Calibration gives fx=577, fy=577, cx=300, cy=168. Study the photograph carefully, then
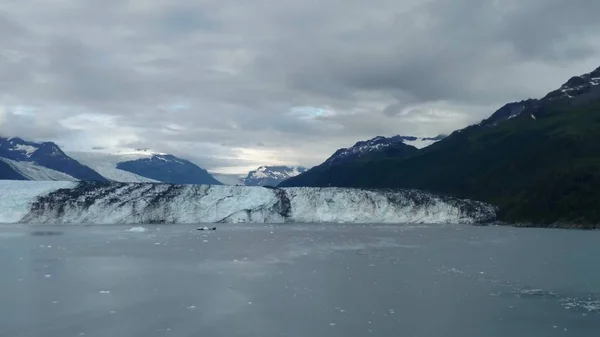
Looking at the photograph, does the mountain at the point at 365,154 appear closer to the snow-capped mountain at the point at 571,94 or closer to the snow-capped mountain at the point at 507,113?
the snow-capped mountain at the point at 507,113

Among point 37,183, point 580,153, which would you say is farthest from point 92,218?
point 580,153

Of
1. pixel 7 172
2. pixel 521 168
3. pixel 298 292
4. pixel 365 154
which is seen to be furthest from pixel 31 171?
pixel 298 292

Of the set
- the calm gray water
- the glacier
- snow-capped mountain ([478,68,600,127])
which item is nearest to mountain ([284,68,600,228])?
snow-capped mountain ([478,68,600,127])

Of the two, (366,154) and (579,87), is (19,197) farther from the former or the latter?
(366,154)

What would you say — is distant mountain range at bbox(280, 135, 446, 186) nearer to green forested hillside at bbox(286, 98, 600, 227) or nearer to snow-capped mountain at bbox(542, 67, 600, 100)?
green forested hillside at bbox(286, 98, 600, 227)

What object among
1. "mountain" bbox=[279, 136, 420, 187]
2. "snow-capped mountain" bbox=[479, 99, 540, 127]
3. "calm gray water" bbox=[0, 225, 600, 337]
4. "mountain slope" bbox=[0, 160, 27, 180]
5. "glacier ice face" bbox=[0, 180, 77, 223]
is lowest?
"calm gray water" bbox=[0, 225, 600, 337]

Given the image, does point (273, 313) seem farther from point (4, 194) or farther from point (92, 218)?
point (4, 194)
